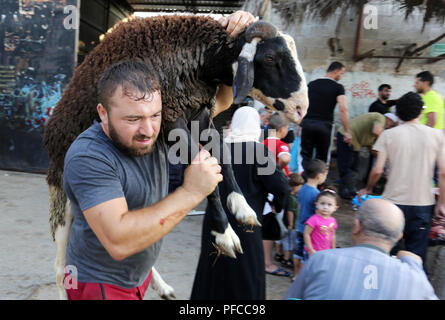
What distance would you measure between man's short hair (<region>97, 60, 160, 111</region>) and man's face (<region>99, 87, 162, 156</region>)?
0.02 metres

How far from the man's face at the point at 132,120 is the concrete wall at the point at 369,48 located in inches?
280

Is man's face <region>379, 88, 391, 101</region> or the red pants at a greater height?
man's face <region>379, 88, 391, 101</region>

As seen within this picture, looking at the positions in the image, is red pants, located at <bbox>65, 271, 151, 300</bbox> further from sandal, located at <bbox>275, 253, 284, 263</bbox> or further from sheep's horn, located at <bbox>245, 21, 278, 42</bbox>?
sandal, located at <bbox>275, 253, 284, 263</bbox>

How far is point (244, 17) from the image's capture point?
2.29 m

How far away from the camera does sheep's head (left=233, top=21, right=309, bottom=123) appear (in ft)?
6.77

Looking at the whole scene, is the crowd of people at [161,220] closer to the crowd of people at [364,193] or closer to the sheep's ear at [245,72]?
the crowd of people at [364,193]

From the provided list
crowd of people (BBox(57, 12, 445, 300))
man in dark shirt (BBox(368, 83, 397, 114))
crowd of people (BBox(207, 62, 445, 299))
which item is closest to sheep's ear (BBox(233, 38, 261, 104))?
crowd of people (BBox(57, 12, 445, 300))

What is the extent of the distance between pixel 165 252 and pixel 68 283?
295cm

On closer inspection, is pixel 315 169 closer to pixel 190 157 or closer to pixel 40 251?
pixel 190 157

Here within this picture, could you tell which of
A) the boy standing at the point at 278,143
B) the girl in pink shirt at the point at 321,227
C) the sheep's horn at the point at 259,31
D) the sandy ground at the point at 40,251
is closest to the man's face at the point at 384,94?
the sandy ground at the point at 40,251

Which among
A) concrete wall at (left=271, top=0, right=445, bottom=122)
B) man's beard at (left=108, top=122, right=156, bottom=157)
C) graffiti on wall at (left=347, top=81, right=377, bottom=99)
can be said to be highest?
concrete wall at (left=271, top=0, right=445, bottom=122)

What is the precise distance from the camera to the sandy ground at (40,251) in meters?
3.82
